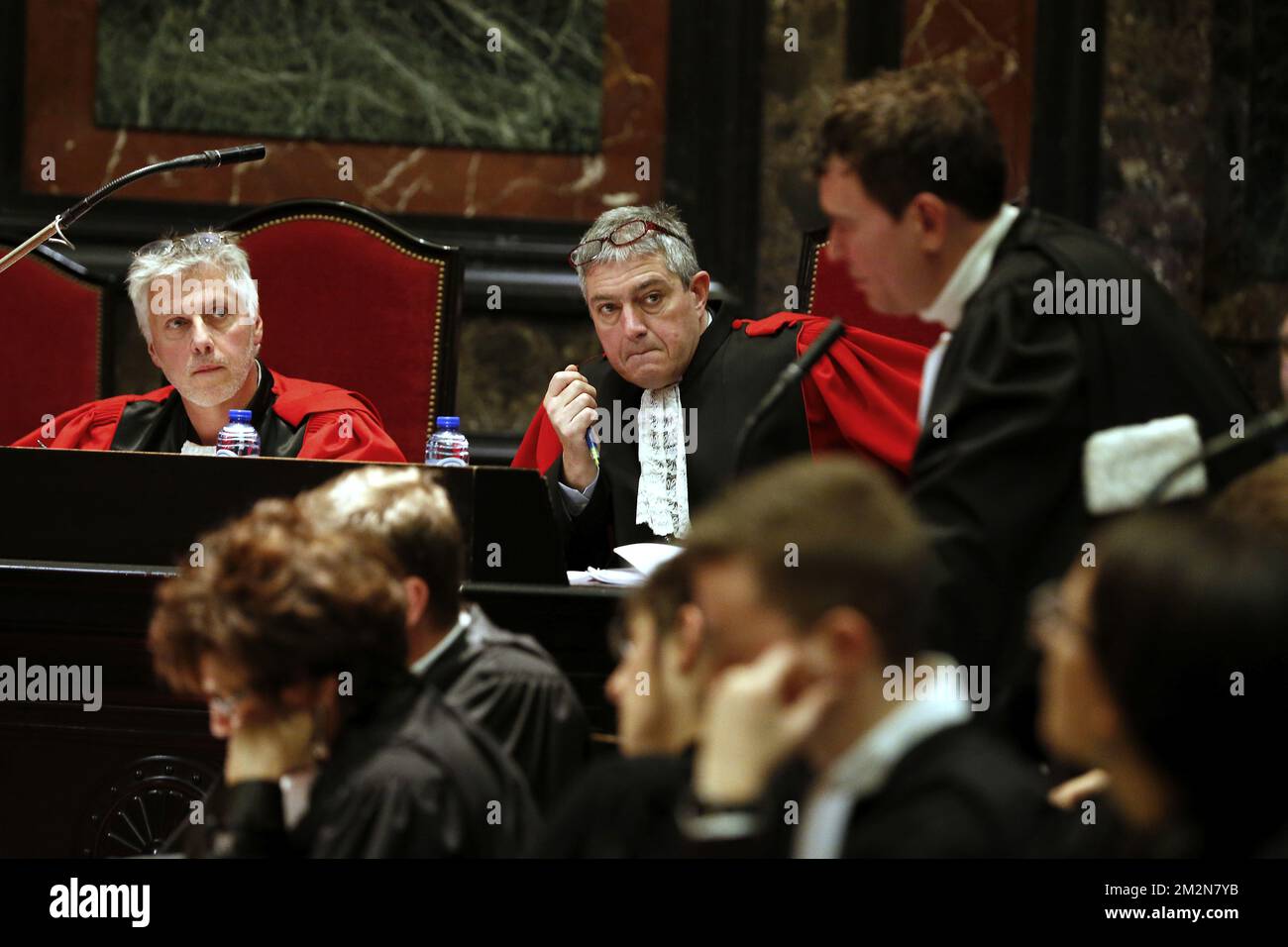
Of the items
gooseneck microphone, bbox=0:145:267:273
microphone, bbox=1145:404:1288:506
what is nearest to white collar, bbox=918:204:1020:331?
microphone, bbox=1145:404:1288:506

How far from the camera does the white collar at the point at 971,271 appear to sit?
7.86 feet

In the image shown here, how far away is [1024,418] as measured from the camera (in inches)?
87.6

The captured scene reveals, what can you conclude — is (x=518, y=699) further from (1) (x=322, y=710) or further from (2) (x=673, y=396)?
(2) (x=673, y=396)

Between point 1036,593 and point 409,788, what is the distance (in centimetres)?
86

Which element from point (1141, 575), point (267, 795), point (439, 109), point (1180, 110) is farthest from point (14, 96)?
point (1141, 575)

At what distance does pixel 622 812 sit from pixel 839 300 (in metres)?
3.01

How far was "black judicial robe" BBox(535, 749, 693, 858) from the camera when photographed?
1.70 meters

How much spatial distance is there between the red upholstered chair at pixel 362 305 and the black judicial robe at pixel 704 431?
0.60 metres

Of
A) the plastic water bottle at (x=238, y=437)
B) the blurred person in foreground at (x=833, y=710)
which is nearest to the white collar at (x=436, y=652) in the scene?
the blurred person in foreground at (x=833, y=710)

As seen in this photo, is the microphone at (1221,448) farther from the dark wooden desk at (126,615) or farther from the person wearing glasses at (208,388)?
the person wearing glasses at (208,388)

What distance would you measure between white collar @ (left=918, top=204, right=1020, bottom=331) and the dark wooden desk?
2.63 ft

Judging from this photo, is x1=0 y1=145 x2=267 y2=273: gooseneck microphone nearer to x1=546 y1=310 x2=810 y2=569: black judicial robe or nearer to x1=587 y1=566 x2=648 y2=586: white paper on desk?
x1=546 y1=310 x2=810 y2=569: black judicial robe

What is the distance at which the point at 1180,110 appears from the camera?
5.44 metres

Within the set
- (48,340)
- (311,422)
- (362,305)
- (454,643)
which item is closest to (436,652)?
(454,643)
